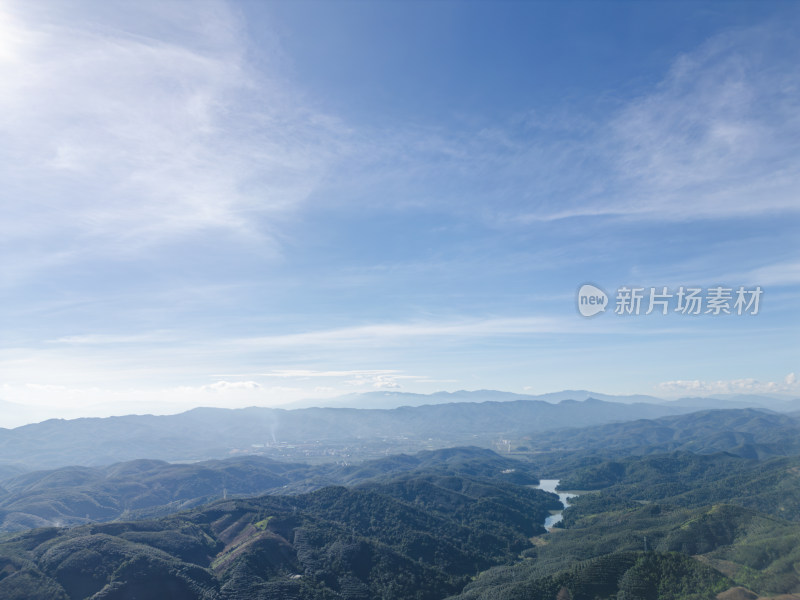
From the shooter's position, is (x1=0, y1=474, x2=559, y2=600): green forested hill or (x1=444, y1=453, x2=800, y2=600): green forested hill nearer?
(x1=444, y1=453, x2=800, y2=600): green forested hill

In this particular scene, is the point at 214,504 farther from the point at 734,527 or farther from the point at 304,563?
the point at 734,527

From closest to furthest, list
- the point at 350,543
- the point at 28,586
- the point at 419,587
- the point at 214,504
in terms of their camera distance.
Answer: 1. the point at 28,586
2. the point at 419,587
3. the point at 350,543
4. the point at 214,504

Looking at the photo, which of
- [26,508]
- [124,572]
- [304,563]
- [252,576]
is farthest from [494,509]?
[26,508]

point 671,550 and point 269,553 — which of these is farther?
point 671,550

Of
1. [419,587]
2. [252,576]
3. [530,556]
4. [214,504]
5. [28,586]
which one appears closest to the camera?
[28,586]

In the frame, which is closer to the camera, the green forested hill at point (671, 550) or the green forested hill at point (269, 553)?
the green forested hill at point (671, 550)

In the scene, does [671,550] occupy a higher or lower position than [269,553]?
lower

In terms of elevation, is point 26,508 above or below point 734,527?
below

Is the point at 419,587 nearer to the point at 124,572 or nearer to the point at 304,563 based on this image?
the point at 304,563

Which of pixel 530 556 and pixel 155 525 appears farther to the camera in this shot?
pixel 530 556
